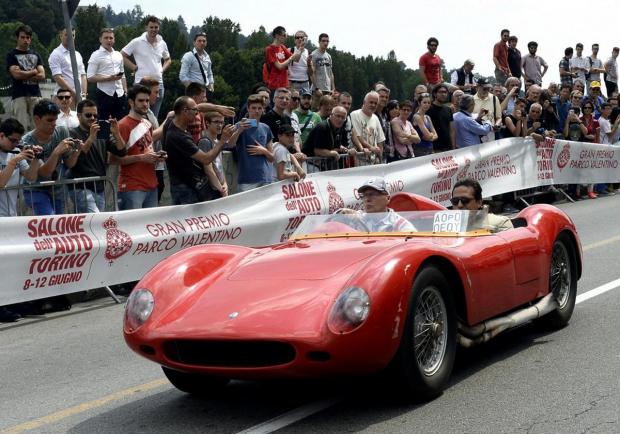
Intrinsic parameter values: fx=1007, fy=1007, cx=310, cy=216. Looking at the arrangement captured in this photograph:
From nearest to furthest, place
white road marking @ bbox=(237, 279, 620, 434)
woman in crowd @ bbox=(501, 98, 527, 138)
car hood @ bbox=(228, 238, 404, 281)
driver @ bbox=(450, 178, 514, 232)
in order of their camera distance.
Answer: white road marking @ bbox=(237, 279, 620, 434), car hood @ bbox=(228, 238, 404, 281), driver @ bbox=(450, 178, 514, 232), woman in crowd @ bbox=(501, 98, 527, 138)

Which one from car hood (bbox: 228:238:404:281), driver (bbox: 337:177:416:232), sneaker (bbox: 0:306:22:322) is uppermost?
driver (bbox: 337:177:416:232)

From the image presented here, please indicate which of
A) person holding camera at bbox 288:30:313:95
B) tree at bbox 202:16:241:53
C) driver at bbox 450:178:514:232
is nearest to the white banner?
person holding camera at bbox 288:30:313:95

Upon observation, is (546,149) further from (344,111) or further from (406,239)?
(406,239)

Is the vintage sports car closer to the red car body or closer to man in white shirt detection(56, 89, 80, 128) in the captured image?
the red car body

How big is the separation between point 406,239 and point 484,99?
12563 millimetres

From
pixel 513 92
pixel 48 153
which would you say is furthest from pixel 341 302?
pixel 513 92

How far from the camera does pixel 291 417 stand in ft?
17.9

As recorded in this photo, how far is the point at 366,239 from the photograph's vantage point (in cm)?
663

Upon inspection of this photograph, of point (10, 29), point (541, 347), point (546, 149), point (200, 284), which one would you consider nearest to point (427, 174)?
point (546, 149)

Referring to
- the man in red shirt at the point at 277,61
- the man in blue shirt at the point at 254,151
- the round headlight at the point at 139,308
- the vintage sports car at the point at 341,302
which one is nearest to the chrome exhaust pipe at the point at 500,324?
the vintage sports car at the point at 341,302

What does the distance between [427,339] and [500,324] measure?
104cm

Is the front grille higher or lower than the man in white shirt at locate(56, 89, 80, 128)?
lower

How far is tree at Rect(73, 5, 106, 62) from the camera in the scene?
439 ft

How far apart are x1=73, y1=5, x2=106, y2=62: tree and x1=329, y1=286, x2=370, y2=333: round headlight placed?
5153 inches
